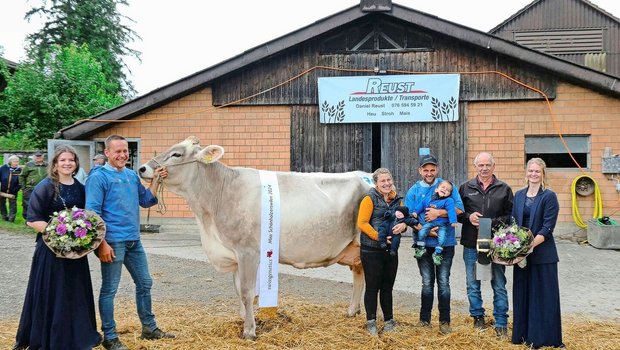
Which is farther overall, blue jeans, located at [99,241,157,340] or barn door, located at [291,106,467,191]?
barn door, located at [291,106,467,191]

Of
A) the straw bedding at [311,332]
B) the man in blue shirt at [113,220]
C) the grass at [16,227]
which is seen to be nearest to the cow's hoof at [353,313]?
the straw bedding at [311,332]

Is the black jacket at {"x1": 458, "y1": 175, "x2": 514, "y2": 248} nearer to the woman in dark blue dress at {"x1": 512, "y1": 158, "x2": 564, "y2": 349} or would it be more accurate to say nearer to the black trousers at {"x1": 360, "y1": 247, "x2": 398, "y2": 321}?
the woman in dark blue dress at {"x1": 512, "y1": 158, "x2": 564, "y2": 349}

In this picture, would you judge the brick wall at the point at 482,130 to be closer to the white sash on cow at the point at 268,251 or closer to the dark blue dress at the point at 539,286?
the white sash on cow at the point at 268,251

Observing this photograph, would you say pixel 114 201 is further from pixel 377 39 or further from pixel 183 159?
pixel 377 39

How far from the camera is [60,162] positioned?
475cm

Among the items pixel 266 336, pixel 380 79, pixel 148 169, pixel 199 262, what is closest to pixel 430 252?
pixel 266 336

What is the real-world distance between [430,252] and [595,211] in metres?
7.70

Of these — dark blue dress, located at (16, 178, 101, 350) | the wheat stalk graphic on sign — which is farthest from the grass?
dark blue dress, located at (16, 178, 101, 350)

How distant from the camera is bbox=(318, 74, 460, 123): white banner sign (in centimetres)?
1209

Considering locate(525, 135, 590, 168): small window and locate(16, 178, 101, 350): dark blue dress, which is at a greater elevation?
locate(525, 135, 590, 168): small window

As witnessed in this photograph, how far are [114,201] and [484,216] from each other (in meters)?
3.69

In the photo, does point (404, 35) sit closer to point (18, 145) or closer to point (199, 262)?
point (199, 262)

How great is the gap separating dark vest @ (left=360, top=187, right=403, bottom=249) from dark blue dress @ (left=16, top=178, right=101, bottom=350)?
269 cm

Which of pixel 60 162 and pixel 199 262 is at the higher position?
pixel 60 162
